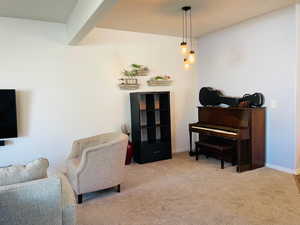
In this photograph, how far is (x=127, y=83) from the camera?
476 centimetres

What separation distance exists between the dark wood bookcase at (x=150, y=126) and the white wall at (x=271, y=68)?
1393 mm

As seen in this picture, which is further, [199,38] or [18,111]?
[199,38]

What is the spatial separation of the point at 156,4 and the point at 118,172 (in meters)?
2.40

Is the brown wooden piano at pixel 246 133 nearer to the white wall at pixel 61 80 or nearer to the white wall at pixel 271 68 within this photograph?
→ the white wall at pixel 271 68

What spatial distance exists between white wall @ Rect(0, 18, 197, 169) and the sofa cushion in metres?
2.38

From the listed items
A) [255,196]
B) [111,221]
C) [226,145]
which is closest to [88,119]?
[111,221]

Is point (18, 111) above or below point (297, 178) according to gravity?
above

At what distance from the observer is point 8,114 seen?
12.2ft

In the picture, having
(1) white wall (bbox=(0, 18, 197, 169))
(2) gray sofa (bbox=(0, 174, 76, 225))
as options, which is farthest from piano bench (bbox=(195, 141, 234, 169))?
(2) gray sofa (bbox=(0, 174, 76, 225))

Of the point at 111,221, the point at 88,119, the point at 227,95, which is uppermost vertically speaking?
the point at 227,95

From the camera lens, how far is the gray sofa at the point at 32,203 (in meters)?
1.52

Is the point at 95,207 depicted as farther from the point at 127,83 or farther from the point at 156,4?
the point at 156,4

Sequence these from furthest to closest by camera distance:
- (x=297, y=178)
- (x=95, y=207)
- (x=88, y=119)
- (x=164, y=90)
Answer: (x=164, y=90) < (x=88, y=119) < (x=297, y=178) < (x=95, y=207)

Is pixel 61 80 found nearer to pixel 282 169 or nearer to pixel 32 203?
pixel 32 203
